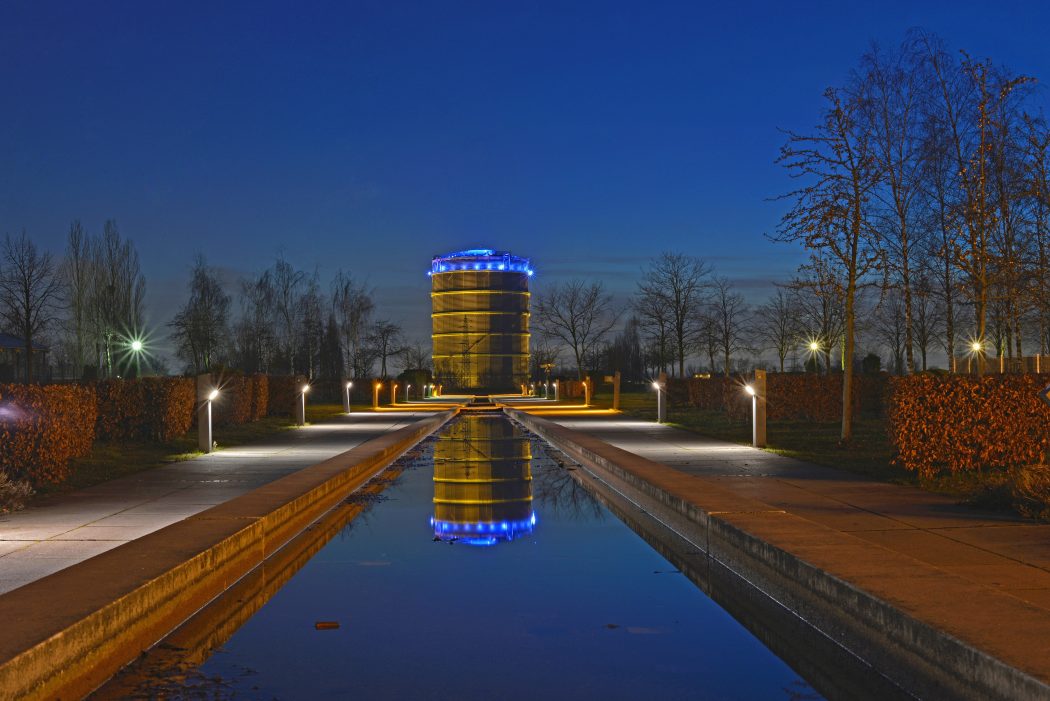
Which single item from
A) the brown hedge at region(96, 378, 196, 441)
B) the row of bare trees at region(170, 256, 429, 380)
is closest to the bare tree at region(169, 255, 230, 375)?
the row of bare trees at region(170, 256, 429, 380)

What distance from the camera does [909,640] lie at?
5.89 m

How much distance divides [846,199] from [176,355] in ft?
215

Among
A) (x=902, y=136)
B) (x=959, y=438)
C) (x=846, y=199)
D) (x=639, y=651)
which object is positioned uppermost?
(x=902, y=136)

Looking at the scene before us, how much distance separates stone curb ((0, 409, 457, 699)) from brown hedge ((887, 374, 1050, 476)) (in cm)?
825

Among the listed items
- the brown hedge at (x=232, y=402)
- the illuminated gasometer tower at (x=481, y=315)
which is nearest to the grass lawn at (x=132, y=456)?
the brown hedge at (x=232, y=402)

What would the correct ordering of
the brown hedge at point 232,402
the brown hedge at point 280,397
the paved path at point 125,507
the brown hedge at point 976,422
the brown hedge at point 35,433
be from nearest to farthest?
the paved path at point 125,507
the brown hedge at point 35,433
the brown hedge at point 976,422
the brown hedge at point 232,402
the brown hedge at point 280,397

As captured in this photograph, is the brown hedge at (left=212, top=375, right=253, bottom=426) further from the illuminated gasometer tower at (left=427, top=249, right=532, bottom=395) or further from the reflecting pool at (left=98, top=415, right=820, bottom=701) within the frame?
the illuminated gasometer tower at (left=427, top=249, right=532, bottom=395)

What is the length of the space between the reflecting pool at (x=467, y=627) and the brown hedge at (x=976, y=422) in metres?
4.49

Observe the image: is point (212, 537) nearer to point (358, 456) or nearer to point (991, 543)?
point (991, 543)

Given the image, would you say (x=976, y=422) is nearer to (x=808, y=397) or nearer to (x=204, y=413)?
(x=204, y=413)

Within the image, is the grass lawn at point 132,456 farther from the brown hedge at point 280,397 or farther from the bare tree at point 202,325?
the bare tree at point 202,325

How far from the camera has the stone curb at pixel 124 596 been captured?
219 inches

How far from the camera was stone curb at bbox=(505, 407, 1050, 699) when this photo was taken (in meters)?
5.13

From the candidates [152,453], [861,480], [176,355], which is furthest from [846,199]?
[176,355]
